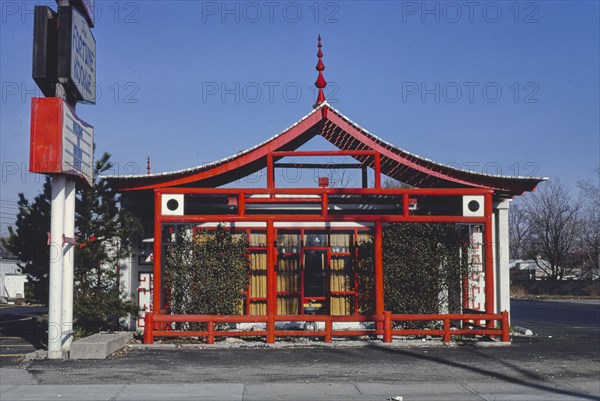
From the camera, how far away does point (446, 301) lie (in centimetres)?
1861

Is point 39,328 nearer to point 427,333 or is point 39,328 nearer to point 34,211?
point 34,211

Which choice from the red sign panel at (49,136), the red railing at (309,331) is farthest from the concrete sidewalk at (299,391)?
the red railing at (309,331)

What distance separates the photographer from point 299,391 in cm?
1081

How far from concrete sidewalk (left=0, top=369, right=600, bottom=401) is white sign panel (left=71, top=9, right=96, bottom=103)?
5704 millimetres

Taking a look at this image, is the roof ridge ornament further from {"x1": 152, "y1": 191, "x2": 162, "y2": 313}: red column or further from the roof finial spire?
{"x1": 152, "y1": 191, "x2": 162, "y2": 313}: red column

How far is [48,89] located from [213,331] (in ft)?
20.5

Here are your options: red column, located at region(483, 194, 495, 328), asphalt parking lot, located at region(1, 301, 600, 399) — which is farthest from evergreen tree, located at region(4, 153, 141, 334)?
red column, located at region(483, 194, 495, 328)

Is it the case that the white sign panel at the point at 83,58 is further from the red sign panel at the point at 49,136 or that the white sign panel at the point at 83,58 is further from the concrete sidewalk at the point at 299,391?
the concrete sidewalk at the point at 299,391

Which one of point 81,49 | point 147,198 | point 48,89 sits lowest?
point 147,198

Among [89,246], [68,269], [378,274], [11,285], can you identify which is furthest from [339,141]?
[11,285]

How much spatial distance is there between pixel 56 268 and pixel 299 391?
18.3ft

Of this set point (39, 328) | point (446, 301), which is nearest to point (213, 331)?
point (446, 301)

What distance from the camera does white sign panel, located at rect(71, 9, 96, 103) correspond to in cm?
1377

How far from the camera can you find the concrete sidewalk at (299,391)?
33.6 ft
